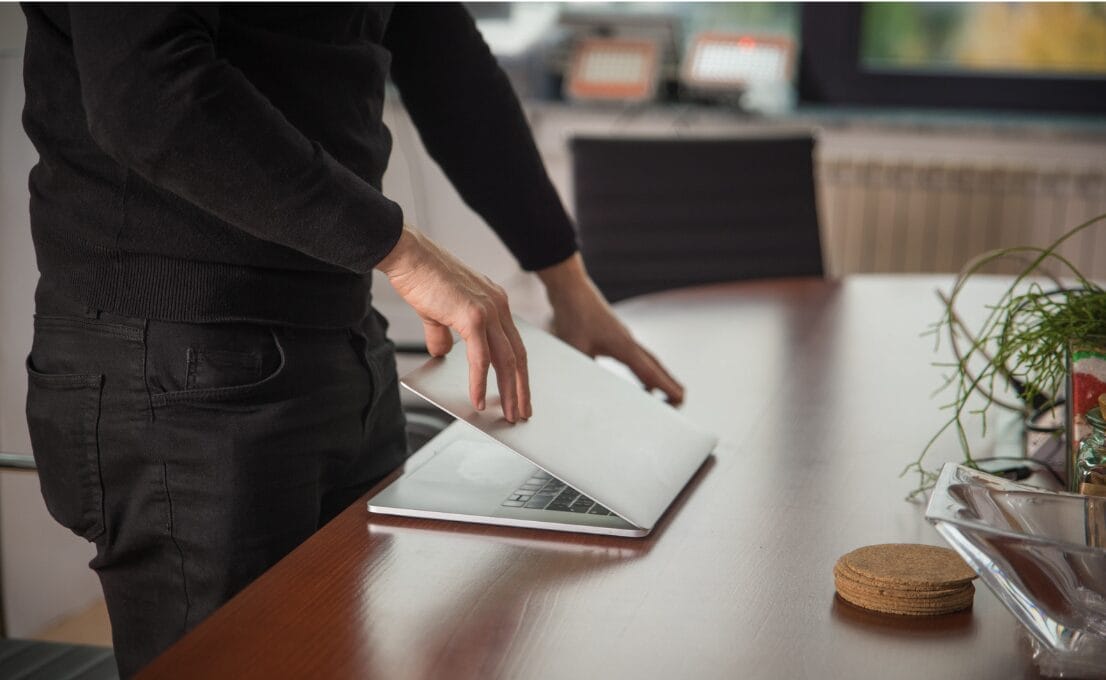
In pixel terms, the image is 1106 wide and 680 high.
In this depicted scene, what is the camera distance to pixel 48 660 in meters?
1.20

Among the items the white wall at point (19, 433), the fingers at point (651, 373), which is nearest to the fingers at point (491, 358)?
the fingers at point (651, 373)

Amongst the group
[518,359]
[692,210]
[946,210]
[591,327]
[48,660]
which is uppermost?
[518,359]

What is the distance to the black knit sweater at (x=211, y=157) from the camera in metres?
0.83

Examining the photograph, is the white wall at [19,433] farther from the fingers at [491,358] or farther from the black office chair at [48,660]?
the fingers at [491,358]

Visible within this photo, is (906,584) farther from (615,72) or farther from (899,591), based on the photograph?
(615,72)

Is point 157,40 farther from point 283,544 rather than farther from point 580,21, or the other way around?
point 580,21

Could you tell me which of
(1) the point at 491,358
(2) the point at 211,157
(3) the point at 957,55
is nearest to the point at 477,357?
(1) the point at 491,358

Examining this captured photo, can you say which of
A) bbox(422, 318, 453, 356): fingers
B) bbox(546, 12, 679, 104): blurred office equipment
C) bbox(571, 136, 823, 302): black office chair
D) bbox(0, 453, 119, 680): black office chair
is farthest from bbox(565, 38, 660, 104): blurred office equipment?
bbox(422, 318, 453, 356): fingers

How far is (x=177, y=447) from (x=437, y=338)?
0.24 meters

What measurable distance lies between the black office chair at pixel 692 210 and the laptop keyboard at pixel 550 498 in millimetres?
1371

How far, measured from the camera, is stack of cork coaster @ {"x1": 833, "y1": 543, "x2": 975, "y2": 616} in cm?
78

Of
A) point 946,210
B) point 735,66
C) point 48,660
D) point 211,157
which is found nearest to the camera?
point 211,157

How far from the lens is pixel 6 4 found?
1.21 meters

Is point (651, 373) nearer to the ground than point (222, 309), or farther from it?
nearer to the ground
